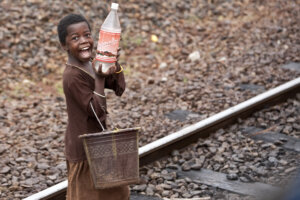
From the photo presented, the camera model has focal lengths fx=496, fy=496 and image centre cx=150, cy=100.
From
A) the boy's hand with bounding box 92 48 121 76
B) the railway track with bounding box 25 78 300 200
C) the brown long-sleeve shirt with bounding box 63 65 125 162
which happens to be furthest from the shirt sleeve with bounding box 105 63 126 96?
the railway track with bounding box 25 78 300 200

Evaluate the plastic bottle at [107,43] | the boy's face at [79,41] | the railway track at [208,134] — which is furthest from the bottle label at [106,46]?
the railway track at [208,134]

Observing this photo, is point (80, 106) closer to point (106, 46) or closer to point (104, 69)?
point (104, 69)

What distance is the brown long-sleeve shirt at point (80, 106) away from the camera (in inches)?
125

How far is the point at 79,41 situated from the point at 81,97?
0.37 metres

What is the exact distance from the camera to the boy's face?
3225 millimetres

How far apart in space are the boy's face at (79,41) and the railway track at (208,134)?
4.73 feet

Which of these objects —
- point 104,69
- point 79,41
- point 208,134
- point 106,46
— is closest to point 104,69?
point 104,69

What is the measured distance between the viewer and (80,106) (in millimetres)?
3223

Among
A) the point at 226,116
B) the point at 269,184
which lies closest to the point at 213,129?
the point at 226,116

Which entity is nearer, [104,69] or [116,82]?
[104,69]

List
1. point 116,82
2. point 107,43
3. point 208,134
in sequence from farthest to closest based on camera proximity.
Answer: point 208,134, point 116,82, point 107,43

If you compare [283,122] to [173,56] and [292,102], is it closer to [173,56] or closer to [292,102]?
[292,102]

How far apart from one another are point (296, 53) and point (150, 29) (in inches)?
110

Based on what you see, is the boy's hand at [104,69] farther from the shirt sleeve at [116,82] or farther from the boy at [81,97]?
the shirt sleeve at [116,82]
